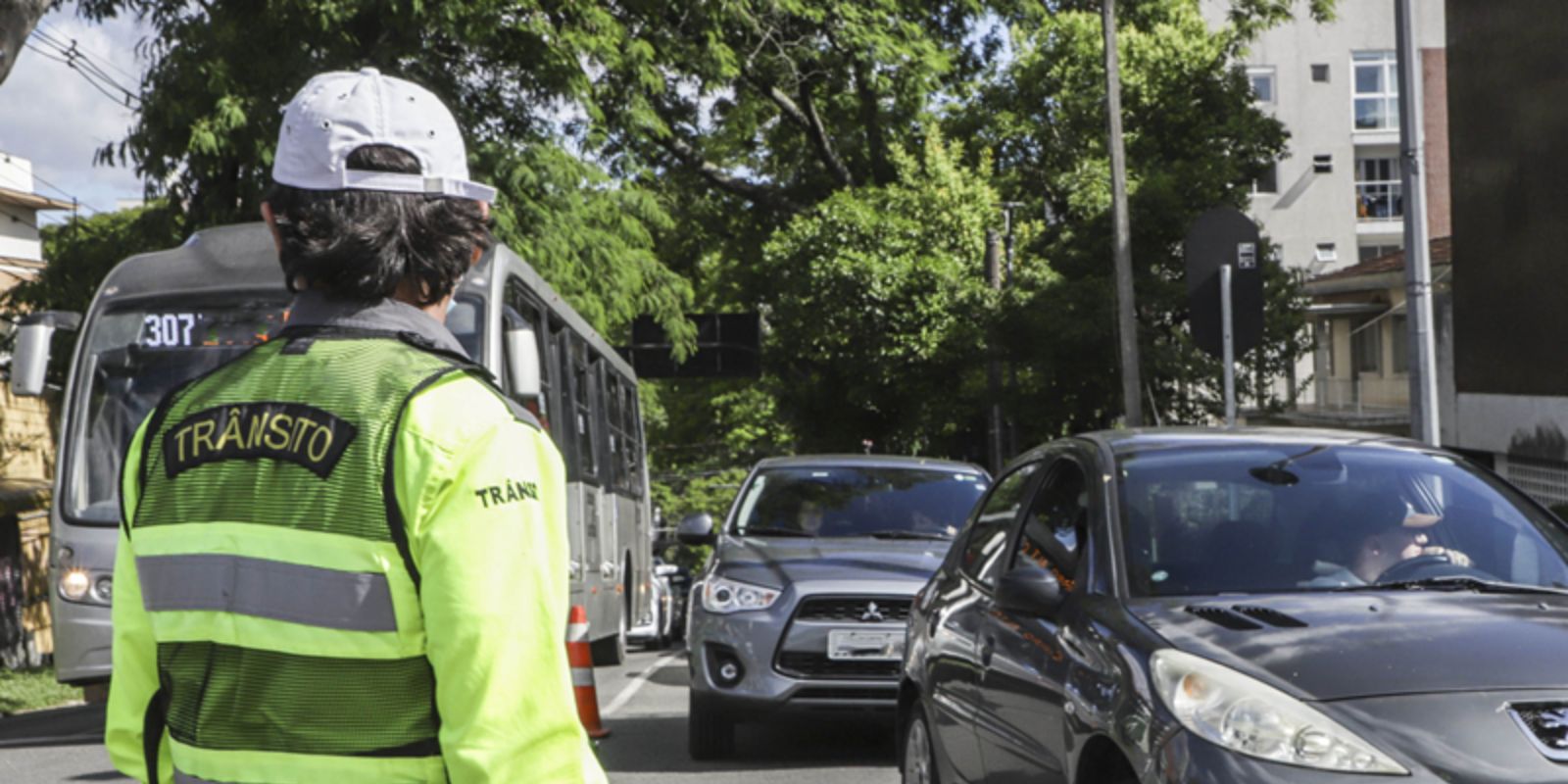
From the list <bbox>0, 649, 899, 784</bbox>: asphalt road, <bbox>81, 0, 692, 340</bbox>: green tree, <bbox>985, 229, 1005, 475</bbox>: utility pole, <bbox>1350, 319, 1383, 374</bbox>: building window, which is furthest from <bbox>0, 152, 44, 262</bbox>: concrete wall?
<bbox>0, 649, 899, 784</bbox>: asphalt road

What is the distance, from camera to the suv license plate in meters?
9.72

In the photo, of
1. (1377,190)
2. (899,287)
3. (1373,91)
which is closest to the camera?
(899,287)

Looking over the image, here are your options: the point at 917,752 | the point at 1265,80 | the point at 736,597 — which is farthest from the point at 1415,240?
the point at 1265,80

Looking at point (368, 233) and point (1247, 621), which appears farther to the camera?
point (1247, 621)

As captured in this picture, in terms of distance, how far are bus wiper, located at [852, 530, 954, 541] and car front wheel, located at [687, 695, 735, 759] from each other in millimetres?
1429

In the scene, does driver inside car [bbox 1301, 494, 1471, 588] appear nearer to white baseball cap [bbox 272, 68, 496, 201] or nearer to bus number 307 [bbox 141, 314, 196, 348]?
white baseball cap [bbox 272, 68, 496, 201]

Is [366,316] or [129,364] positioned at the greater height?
[366,316]

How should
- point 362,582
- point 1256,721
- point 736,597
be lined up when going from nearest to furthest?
point 362,582, point 1256,721, point 736,597

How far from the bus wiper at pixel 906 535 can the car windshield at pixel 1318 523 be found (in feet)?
15.7

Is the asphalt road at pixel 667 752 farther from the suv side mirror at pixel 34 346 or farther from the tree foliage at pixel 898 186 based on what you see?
the tree foliage at pixel 898 186

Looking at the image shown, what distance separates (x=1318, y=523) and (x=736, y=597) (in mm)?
4692

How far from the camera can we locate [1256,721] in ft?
14.3

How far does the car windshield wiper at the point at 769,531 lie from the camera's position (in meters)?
10.9

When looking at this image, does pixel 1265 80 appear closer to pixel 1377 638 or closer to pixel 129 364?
pixel 129 364
